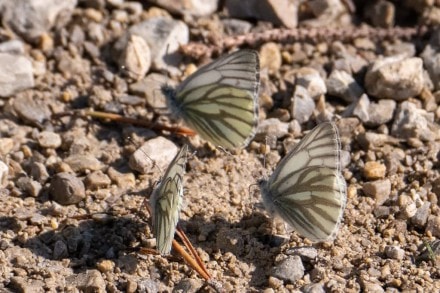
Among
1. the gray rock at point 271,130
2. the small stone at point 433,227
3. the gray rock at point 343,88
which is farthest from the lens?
the gray rock at point 343,88

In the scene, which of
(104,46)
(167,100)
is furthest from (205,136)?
(104,46)

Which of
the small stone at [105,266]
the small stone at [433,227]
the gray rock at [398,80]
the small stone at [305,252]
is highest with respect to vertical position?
the gray rock at [398,80]

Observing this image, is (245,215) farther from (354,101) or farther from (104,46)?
(104,46)

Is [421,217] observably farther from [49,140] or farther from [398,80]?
[49,140]

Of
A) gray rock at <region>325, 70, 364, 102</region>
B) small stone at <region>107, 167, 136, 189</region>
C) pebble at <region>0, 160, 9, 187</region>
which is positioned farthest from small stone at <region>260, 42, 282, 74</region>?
pebble at <region>0, 160, 9, 187</region>

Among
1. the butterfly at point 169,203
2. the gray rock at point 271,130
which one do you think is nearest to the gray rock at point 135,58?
the gray rock at point 271,130

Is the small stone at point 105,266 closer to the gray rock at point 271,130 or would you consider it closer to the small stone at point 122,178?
the small stone at point 122,178

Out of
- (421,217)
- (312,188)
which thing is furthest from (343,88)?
(312,188)
